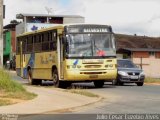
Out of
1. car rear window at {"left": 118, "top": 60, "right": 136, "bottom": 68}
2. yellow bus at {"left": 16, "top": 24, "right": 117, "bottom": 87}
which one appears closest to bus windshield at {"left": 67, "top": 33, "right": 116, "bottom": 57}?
yellow bus at {"left": 16, "top": 24, "right": 117, "bottom": 87}

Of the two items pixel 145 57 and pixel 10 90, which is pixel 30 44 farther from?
pixel 145 57

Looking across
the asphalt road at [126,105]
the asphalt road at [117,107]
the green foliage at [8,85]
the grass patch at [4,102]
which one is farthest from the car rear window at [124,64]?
the grass patch at [4,102]

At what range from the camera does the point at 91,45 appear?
2500 centimetres

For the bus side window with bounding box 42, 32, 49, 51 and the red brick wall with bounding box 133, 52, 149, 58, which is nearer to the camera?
the bus side window with bounding box 42, 32, 49, 51

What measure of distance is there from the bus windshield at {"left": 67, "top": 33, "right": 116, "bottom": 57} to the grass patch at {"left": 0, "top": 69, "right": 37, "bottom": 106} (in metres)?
4.12

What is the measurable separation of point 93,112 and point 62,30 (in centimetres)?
1058

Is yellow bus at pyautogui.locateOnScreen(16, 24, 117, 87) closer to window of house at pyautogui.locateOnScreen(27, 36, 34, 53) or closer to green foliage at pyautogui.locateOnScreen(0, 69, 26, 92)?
window of house at pyautogui.locateOnScreen(27, 36, 34, 53)

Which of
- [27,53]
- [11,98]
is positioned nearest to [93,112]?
[11,98]

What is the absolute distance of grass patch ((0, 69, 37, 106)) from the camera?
18562mm

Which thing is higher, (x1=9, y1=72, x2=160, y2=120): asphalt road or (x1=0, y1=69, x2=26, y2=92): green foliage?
(x1=0, y1=69, x2=26, y2=92): green foliage

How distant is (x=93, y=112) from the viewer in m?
15.1

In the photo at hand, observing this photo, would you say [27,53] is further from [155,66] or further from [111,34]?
[155,66]

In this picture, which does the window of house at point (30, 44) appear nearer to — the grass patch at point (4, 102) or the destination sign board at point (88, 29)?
the destination sign board at point (88, 29)

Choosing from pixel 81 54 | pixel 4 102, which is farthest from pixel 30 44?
pixel 4 102
